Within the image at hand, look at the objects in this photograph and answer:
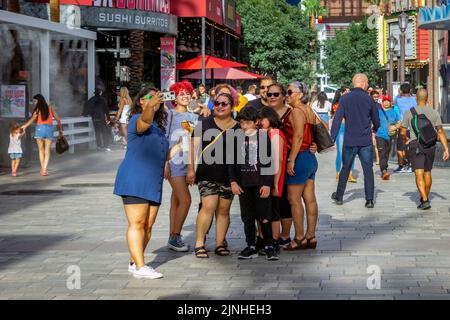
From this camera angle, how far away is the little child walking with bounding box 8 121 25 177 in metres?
18.3

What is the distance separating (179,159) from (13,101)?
1124 cm

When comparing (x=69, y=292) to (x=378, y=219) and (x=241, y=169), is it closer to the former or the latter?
(x=241, y=169)

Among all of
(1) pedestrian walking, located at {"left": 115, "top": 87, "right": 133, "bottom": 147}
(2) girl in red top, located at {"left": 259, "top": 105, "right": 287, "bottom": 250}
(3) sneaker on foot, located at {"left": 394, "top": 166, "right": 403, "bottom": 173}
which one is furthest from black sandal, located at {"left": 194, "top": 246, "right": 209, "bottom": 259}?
(1) pedestrian walking, located at {"left": 115, "top": 87, "right": 133, "bottom": 147}

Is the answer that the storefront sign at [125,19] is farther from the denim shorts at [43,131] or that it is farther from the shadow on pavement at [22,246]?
the shadow on pavement at [22,246]

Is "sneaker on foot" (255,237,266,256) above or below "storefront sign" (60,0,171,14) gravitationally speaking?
below

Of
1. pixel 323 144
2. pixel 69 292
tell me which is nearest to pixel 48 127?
pixel 323 144

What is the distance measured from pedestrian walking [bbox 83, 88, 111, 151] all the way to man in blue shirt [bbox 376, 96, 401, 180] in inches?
337

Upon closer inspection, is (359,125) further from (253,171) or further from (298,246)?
(253,171)

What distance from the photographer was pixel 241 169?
9.15m

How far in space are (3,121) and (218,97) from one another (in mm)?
11580

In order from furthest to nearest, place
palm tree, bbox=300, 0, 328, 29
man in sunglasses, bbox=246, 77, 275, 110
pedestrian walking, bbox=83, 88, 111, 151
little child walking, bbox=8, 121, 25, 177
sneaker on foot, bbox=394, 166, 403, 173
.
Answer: palm tree, bbox=300, 0, 328, 29, pedestrian walking, bbox=83, 88, 111, 151, sneaker on foot, bbox=394, 166, 403, 173, little child walking, bbox=8, 121, 25, 177, man in sunglasses, bbox=246, 77, 275, 110

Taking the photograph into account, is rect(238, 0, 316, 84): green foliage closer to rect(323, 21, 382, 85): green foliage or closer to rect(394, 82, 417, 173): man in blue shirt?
rect(323, 21, 382, 85): green foliage

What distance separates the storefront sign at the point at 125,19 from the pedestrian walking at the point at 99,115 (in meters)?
2.49

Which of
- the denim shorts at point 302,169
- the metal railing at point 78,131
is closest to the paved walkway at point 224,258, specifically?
the denim shorts at point 302,169
